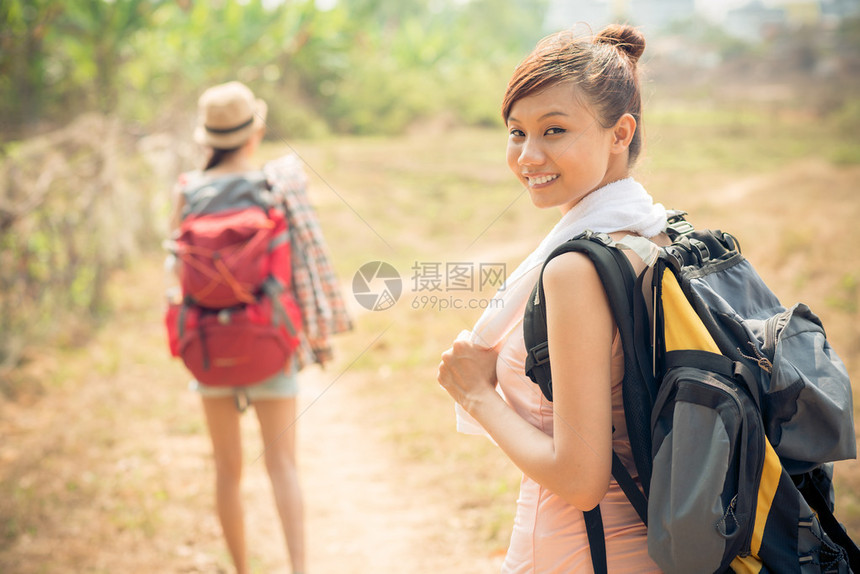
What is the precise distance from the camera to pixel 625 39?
1.34 meters

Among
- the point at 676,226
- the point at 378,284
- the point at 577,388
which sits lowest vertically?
the point at 378,284

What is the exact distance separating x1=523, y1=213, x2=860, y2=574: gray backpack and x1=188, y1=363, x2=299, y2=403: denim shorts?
1435mm

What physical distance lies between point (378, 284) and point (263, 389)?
22.0 inches

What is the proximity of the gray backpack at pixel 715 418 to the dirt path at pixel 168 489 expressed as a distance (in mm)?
1958

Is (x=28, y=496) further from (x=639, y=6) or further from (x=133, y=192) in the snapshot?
(x=639, y=6)

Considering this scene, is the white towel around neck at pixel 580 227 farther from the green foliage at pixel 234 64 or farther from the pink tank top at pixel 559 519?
the green foliage at pixel 234 64

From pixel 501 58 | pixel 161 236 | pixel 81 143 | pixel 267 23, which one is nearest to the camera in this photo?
pixel 81 143

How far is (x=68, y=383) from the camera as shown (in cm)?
504

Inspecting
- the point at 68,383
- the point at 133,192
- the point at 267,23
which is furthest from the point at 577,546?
the point at 267,23

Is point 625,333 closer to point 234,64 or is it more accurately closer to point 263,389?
point 263,389

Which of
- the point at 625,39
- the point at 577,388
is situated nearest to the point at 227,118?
the point at 625,39

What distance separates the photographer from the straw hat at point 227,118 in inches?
97.4

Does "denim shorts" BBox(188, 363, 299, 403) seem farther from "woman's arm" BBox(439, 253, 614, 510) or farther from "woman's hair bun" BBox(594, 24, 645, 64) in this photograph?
"woman's hair bun" BBox(594, 24, 645, 64)

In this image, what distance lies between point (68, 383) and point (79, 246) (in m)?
1.46
